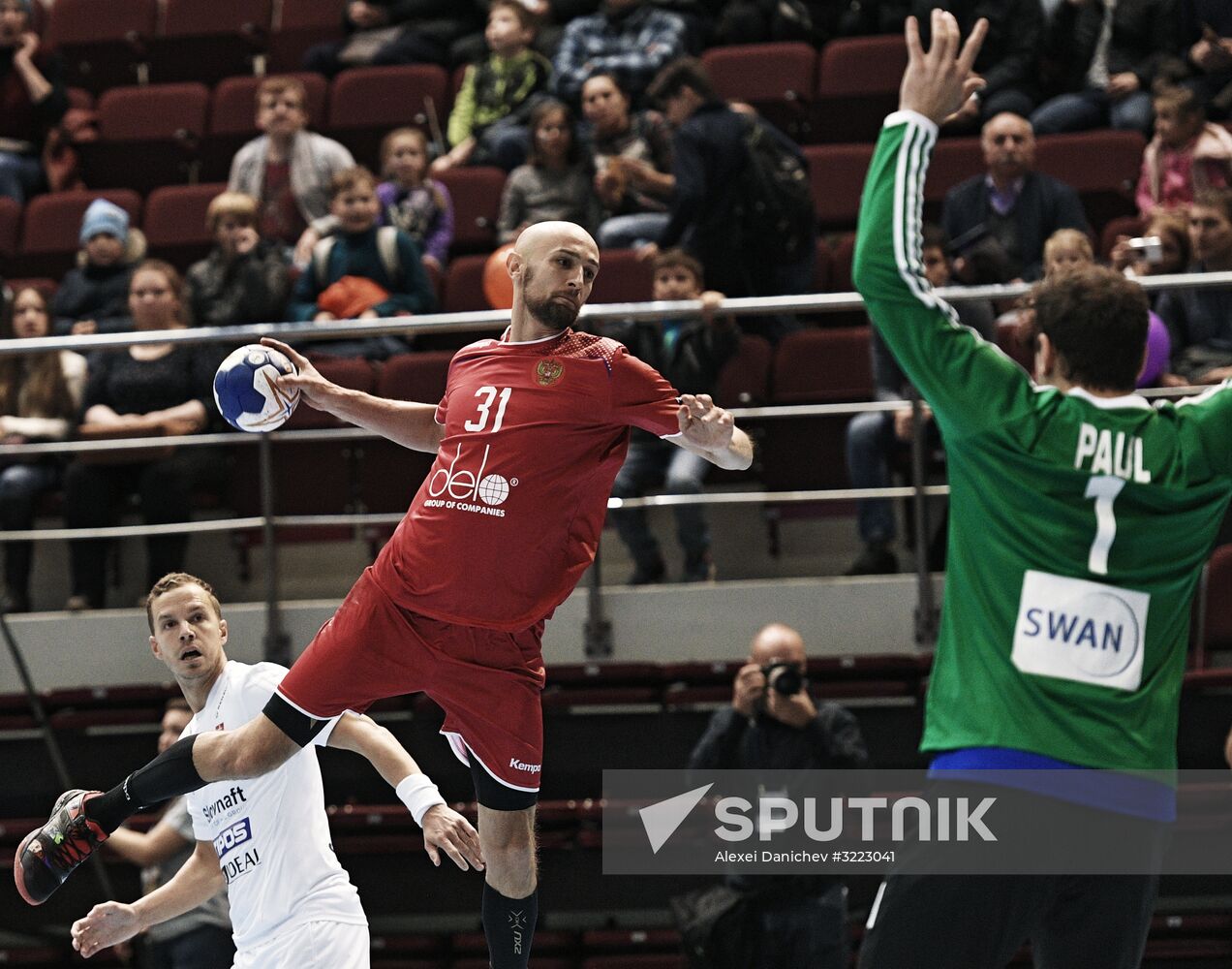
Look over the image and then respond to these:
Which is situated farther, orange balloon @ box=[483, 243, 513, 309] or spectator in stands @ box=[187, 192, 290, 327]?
spectator in stands @ box=[187, 192, 290, 327]

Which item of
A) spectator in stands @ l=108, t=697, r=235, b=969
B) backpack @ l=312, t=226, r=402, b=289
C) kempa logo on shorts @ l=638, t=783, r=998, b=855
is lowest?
spectator in stands @ l=108, t=697, r=235, b=969

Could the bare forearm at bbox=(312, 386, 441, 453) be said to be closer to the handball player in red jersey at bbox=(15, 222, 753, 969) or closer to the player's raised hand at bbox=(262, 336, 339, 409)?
the player's raised hand at bbox=(262, 336, 339, 409)

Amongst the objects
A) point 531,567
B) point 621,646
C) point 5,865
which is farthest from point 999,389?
point 5,865

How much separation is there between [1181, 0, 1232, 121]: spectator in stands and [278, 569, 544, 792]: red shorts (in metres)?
6.43

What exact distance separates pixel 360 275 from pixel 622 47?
270cm

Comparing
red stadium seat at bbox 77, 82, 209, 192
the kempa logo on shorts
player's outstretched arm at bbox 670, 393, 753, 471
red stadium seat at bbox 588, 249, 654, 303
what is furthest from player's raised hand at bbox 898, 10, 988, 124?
red stadium seat at bbox 77, 82, 209, 192

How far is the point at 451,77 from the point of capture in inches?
454

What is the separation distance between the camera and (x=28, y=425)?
8.19 metres

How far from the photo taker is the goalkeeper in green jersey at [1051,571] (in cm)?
312

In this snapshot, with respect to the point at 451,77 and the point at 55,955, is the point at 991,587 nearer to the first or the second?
the point at 55,955

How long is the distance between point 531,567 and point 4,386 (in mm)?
4855

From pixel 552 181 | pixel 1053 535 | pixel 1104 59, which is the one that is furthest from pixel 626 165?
pixel 1053 535

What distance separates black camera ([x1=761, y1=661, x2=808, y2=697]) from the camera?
6906 millimetres

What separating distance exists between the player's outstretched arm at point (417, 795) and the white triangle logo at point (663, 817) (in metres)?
2.45
